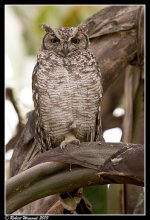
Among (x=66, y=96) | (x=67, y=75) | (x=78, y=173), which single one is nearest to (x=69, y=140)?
(x=66, y=96)

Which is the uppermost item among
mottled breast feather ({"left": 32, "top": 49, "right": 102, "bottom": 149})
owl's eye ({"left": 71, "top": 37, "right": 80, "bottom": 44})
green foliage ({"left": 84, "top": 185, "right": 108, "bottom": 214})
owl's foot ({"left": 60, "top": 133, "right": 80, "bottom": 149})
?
owl's eye ({"left": 71, "top": 37, "right": 80, "bottom": 44})

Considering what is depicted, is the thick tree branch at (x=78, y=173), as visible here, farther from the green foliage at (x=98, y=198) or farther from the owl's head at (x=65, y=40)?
the owl's head at (x=65, y=40)

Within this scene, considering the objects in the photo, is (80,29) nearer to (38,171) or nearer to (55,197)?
(55,197)

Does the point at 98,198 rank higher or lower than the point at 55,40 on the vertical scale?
lower

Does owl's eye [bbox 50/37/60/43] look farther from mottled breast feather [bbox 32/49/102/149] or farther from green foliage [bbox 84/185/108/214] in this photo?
green foliage [bbox 84/185/108/214]

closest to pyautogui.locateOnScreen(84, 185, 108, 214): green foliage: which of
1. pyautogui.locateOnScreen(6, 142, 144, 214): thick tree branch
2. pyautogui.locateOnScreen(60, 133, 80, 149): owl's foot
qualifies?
pyautogui.locateOnScreen(60, 133, 80, 149): owl's foot

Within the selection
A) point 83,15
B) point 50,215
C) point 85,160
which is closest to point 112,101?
point 83,15

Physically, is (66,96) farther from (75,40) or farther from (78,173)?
(78,173)
